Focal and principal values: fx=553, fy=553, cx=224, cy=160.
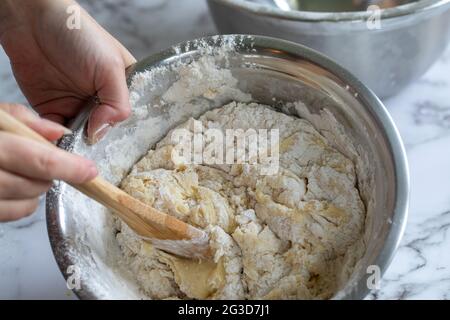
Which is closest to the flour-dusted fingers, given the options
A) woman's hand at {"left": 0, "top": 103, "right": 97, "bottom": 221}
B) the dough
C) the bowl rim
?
woman's hand at {"left": 0, "top": 103, "right": 97, "bottom": 221}

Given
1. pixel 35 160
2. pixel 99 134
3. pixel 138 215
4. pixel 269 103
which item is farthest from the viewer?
pixel 269 103

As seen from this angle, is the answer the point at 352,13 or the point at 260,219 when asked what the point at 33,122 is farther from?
the point at 352,13

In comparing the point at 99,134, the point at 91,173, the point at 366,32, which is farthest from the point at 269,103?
the point at 91,173

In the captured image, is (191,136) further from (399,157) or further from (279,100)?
(399,157)

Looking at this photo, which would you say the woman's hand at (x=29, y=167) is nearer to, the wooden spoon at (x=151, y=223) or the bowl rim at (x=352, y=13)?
the wooden spoon at (x=151, y=223)

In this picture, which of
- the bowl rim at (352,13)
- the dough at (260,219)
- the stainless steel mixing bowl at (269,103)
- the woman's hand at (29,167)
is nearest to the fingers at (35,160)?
the woman's hand at (29,167)
